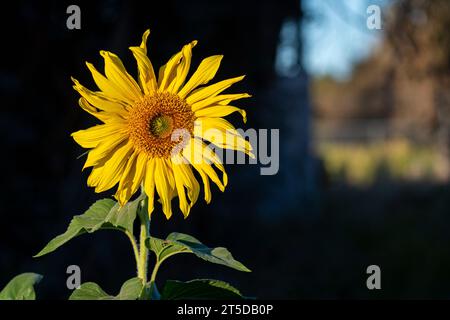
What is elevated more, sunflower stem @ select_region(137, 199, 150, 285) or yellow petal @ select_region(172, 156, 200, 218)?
yellow petal @ select_region(172, 156, 200, 218)

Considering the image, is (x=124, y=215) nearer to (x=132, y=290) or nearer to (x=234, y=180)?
(x=132, y=290)

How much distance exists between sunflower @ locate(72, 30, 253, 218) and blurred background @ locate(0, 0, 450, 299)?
3.24 metres

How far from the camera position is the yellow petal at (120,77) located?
1.33 m

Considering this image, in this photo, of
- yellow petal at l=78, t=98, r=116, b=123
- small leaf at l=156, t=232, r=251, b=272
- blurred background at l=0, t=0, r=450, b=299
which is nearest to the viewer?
small leaf at l=156, t=232, r=251, b=272

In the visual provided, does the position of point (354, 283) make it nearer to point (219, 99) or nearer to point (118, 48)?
point (118, 48)

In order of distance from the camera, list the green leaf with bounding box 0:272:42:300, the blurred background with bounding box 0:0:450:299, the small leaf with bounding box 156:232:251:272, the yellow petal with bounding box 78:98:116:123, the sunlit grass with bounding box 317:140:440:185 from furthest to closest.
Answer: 1. the sunlit grass with bounding box 317:140:440:185
2. the blurred background with bounding box 0:0:450:299
3. the green leaf with bounding box 0:272:42:300
4. the yellow petal with bounding box 78:98:116:123
5. the small leaf with bounding box 156:232:251:272

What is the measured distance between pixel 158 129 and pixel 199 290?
31cm

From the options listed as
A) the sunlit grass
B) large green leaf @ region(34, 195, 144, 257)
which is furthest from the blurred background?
large green leaf @ region(34, 195, 144, 257)

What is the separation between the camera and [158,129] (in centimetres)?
133

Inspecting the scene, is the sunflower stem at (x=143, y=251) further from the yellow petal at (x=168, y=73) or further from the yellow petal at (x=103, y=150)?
the yellow petal at (x=168, y=73)

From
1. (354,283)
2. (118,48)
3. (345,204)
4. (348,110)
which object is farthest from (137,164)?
(348,110)

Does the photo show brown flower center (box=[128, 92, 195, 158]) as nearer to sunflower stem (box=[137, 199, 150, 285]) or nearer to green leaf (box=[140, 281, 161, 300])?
sunflower stem (box=[137, 199, 150, 285])

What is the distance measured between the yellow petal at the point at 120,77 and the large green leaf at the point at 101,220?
20cm

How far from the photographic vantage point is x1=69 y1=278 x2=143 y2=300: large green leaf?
1.22 meters
